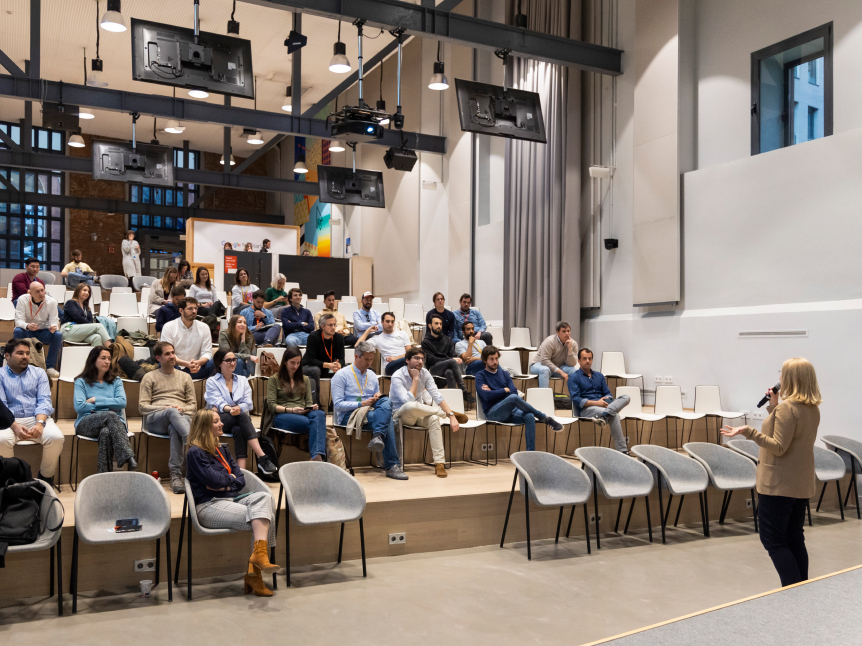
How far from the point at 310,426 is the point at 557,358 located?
12.1ft

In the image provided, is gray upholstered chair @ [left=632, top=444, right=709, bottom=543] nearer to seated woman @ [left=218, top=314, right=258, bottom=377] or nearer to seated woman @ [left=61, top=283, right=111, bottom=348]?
seated woman @ [left=218, top=314, right=258, bottom=377]

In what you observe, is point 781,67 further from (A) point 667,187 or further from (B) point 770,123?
(A) point 667,187

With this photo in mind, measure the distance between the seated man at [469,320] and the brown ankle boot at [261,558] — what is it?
529cm

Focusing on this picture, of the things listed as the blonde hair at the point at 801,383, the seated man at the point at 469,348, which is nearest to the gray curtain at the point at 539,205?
the seated man at the point at 469,348

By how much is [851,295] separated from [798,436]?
12.8ft

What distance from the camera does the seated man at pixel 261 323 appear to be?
8.70 m

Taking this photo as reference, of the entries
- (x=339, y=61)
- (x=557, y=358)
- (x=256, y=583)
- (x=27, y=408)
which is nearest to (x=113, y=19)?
(x=339, y=61)

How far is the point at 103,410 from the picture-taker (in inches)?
212

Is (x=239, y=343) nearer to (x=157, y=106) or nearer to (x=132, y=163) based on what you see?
(x=157, y=106)

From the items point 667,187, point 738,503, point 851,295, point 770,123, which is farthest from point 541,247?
point 738,503

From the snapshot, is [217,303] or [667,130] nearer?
[667,130]

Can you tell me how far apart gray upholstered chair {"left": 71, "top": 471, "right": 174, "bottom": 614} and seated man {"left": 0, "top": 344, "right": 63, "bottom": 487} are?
0.99 metres

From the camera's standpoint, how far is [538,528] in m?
5.43

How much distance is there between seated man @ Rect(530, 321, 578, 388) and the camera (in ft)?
27.4
